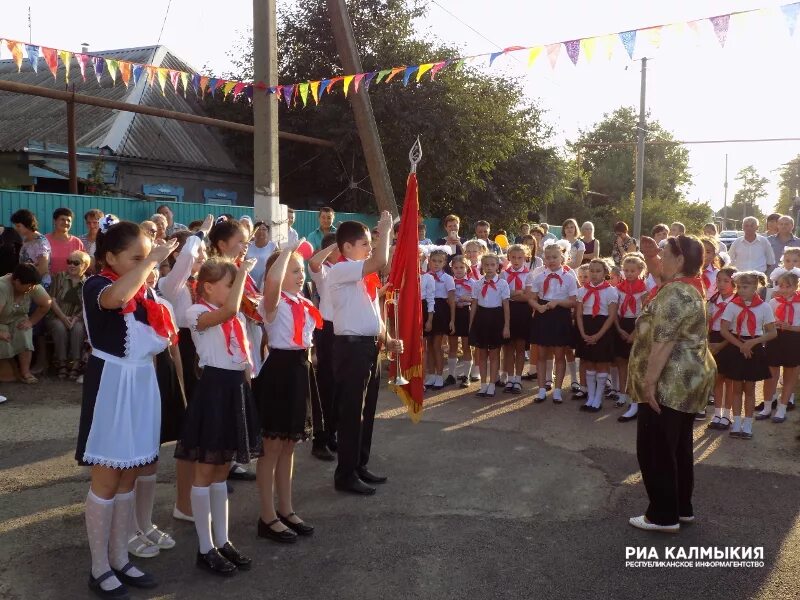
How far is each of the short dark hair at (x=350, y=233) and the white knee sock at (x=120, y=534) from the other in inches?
82.7

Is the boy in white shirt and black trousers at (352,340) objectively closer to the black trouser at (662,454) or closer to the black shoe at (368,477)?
the black shoe at (368,477)

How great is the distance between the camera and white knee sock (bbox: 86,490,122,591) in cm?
357

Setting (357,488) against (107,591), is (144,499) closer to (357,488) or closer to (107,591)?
(107,591)

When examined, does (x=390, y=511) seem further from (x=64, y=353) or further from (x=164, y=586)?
(x=64, y=353)

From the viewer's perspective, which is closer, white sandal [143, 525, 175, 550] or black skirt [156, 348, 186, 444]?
white sandal [143, 525, 175, 550]

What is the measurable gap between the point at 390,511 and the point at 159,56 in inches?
841

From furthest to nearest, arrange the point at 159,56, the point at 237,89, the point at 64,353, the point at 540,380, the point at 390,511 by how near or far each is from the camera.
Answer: the point at 159,56, the point at 237,89, the point at 64,353, the point at 540,380, the point at 390,511

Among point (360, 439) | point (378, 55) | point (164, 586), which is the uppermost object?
point (378, 55)

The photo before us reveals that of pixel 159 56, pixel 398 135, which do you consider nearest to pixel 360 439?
pixel 398 135

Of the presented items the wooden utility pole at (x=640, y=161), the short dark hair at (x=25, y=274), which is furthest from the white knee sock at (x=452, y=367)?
the wooden utility pole at (x=640, y=161)

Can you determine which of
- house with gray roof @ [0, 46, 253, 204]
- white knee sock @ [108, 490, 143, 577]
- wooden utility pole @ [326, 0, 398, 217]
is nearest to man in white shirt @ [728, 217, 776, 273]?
wooden utility pole @ [326, 0, 398, 217]

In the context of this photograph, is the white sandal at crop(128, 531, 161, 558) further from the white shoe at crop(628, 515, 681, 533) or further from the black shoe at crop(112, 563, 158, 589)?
the white shoe at crop(628, 515, 681, 533)

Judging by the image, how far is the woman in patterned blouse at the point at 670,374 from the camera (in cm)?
436

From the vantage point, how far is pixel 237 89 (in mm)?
10367
